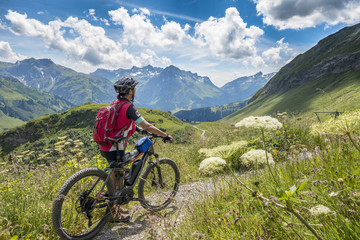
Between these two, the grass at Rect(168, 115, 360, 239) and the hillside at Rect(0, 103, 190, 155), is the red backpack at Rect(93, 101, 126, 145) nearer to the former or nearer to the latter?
the grass at Rect(168, 115, 360, 239)

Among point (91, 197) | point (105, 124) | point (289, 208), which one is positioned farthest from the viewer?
point (105, 124)

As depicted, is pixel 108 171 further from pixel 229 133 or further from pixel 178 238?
pixel 229 133

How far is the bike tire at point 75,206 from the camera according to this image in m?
4.08

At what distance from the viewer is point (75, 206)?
4.50 m

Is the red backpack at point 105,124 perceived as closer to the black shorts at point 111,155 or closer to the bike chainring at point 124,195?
the black shorts at point 111,155

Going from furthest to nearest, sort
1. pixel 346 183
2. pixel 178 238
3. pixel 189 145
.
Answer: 1. pixel 189 145
2. pixel 178 238
3. pixel 346 183

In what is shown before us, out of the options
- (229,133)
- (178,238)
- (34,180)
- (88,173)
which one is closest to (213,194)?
(178,238)

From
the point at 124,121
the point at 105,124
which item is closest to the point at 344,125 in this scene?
the point at 124,121

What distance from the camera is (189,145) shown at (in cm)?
1160

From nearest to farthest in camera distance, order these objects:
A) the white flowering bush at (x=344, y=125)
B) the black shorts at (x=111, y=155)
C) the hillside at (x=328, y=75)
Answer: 1. the white flowering bush at (x=344, y=125)
2. the black shorts at (x=111, y=155)
3. the hillside at (x=328, y=75)

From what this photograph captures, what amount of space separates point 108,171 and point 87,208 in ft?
2.94

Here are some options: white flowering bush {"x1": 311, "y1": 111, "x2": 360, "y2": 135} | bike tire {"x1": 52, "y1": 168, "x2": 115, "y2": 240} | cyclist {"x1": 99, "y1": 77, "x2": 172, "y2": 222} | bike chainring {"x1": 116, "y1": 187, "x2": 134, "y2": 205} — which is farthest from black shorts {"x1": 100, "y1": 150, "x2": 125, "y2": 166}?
white flowering bush {"x1": 311, "y1": 111, "x2": 360, "y2": 135}

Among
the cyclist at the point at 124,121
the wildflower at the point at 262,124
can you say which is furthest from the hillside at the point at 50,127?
the wildflower at the point at 262,124

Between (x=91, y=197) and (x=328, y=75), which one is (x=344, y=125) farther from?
(x=328, y=75)
